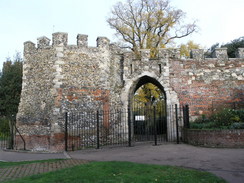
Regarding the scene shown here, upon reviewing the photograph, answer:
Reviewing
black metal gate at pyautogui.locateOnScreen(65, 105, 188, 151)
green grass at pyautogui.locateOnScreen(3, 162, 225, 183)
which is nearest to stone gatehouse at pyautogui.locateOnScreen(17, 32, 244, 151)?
black metal gate at pyautogui.locateOnScreen(65, 105, 188, 151)

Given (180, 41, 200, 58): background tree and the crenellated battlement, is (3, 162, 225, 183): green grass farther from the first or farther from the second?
(180, 41, 200, 58): background tree

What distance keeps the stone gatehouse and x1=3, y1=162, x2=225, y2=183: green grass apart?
5.30m

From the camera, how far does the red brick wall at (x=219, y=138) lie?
8.62m

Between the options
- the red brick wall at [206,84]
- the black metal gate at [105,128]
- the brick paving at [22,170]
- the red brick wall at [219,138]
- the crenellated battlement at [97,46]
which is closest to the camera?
the brick paving at [22,170]

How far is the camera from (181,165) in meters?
5.93

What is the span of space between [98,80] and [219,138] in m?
6.27

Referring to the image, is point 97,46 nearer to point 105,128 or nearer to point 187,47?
point 105,128

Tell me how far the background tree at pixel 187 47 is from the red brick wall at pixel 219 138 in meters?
11.4

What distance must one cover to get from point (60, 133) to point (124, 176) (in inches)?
245

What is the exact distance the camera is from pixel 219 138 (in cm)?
890

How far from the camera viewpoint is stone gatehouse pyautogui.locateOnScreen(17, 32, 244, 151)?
10586 mm

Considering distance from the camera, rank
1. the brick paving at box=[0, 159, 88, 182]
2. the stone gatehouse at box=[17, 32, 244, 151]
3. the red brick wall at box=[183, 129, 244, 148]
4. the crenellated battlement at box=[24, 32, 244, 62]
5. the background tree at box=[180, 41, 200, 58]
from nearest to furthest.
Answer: the brick paving at box=[0, 159, 88, 182], the red brick wall at box=[183, 129, 244, 148], the stone gatehouse at box=[17, 32, 244, 151], the crenellated battlement at box=[24, 32, 244, 62], the background tree at box=[180, 41, 200, 58]

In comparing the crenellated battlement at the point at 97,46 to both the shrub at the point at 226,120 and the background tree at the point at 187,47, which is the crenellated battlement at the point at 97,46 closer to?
the shrub at the point at 226,120

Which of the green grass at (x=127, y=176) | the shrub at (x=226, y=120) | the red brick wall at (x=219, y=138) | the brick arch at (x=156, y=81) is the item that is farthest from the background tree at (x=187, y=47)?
the green grass at (x=127, y=176)
